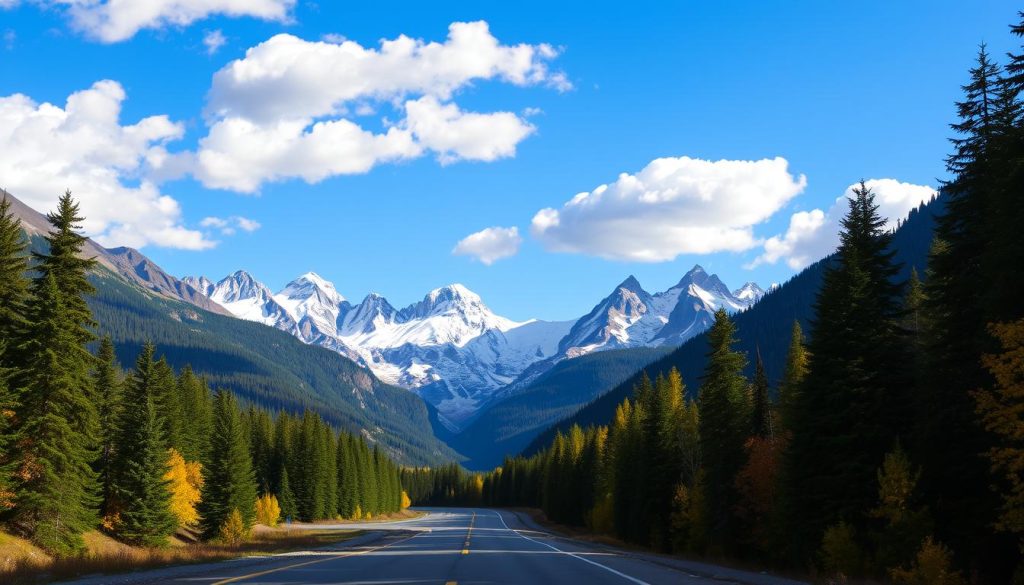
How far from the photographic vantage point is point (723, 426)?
51.7 metres

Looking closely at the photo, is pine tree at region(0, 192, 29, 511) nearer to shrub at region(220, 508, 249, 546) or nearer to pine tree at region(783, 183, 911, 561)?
shrub at region(220, 508, 249, 546)

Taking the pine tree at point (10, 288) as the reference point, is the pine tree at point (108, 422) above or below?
below

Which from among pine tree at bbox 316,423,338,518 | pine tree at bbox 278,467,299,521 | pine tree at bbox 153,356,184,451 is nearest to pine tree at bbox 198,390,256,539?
pine tree at bbox 153,356,184,451

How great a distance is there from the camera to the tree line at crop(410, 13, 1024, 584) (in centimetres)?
2391

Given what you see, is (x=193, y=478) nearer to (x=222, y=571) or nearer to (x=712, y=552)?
(x=712, y=552)

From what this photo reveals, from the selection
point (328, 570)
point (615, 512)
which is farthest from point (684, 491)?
point (328, 570)

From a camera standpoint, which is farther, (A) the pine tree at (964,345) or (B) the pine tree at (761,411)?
(B) the pine tree at (761,411)

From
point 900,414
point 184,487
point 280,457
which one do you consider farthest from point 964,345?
point 280,457

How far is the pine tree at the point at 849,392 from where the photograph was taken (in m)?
33.7

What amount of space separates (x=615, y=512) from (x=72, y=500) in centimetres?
5020

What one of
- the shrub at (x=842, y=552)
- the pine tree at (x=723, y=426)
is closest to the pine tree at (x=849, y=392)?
the shrub at (x=842, y=552)

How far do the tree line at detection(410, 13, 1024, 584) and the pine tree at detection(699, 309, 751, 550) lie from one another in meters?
0.12

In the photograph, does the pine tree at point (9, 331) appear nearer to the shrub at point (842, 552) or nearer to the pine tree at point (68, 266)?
the pine tree at point (68, 266)

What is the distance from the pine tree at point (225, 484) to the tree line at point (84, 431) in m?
0.09
